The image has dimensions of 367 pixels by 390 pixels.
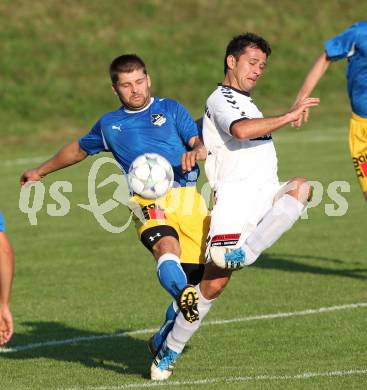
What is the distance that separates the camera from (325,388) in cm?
769

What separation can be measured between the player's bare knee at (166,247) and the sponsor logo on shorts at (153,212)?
22 centimetres

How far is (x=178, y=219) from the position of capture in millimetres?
8914

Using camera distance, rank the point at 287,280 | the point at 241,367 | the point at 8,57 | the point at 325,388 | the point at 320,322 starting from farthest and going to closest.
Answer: the point at 8,57 < the point at 287,280 < the point at 320,322 < the point at 241,367 < the point at 325,388

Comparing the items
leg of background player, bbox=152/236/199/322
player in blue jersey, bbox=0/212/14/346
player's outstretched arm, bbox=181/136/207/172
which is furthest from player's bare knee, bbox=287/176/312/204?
player in blue jersey, bbox=0/212/14/346

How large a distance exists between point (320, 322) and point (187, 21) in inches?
1189

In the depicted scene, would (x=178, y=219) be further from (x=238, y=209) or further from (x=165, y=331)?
(x=165, y=331)

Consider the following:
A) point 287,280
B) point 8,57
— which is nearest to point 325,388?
point 287,280

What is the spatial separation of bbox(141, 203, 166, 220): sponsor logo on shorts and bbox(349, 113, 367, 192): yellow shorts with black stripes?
3.66 m

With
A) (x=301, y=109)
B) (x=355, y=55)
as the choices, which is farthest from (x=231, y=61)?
(x=355, y=55)

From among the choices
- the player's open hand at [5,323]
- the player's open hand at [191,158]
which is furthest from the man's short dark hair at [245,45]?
the player's open hand at [5,323]

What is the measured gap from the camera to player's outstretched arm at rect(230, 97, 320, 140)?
7.99m

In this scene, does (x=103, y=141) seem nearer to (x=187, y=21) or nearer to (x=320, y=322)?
(x=320, y=322)

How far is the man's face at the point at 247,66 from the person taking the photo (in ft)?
28.4

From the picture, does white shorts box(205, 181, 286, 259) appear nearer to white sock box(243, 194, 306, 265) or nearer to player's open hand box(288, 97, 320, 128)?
white sock box(243, 194, 306, 265)
